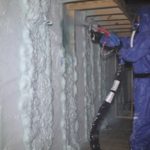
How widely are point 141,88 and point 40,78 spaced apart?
1.08 meters

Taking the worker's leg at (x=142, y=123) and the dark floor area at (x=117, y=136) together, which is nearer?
the worker's leg at (x=142, y=123)

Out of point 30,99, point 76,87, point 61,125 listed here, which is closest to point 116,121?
point 76,87

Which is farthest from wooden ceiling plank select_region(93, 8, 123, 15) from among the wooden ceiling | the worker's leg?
the worker's leg

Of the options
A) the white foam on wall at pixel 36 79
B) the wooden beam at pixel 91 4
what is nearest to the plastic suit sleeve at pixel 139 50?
the wooden beam at pixel 91 4

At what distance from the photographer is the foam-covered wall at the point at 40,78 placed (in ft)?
4.94

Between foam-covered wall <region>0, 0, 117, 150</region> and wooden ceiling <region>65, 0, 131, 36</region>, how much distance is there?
0.40 feet

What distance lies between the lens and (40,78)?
5.83 feet

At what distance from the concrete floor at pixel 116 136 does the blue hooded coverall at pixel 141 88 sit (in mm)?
253

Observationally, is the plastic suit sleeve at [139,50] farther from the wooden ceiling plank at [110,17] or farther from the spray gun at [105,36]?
the wooden ceiling plank at [110,17]

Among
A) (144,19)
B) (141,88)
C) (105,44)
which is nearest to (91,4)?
(105,44)

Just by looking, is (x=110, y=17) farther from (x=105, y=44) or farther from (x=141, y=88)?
(x=141, y=88)

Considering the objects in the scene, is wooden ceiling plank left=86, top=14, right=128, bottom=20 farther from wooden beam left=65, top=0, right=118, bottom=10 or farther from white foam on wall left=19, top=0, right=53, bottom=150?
white foam on wall left=19, top=0, right=53, bottom=150

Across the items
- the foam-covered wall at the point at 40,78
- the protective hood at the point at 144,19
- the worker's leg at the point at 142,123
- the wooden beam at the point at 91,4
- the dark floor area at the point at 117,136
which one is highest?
the wooden beam at the point at 91,4

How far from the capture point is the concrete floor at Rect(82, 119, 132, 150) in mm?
2646
